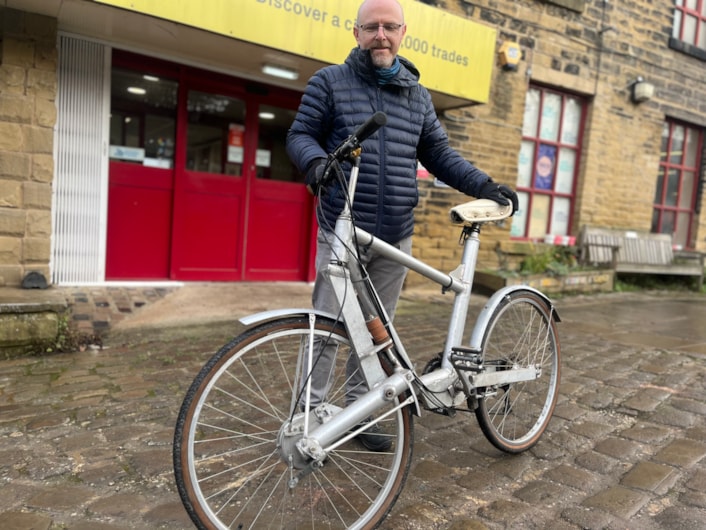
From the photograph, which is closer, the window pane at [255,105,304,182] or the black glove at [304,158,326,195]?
the black glove at [304,158,326,195]

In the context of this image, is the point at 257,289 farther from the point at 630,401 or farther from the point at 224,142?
the point at 630,401

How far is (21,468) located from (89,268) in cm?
355

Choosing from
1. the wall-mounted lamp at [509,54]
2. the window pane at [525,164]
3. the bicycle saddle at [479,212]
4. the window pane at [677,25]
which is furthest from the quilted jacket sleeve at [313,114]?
the window pane at [677,25]

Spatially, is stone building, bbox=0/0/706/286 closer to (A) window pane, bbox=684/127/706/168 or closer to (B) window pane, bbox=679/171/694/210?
(A) window pane, bbox=684/127/706/168

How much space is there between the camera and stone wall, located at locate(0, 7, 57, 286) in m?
4.61

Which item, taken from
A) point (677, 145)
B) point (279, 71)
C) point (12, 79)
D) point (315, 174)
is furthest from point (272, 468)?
point (677, 145)

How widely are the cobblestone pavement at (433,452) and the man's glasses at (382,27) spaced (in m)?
1.89

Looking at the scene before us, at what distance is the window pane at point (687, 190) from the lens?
10.1 m

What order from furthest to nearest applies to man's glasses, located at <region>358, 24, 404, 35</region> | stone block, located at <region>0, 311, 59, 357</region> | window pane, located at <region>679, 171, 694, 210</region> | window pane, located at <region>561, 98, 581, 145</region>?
window pane, located at <region>679, 171, 694, 210</region>
window pane, located at <region>561, 98, 581, 145</region>
stone block, located at <region>0, 311, 59, 357</region>
man's glasses, located at <region>358, 24, 404, 35</region>

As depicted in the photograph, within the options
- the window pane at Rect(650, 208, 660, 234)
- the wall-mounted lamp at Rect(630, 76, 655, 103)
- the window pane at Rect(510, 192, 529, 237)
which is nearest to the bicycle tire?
the window pane at Rect(510, 192, 529, 237)

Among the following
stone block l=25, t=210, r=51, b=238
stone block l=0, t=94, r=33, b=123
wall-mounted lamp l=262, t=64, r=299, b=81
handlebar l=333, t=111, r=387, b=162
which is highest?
wall-mounted lamp l=262, t=64, r=299, b=81

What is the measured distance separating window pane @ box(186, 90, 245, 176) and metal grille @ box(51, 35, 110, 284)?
924 mm

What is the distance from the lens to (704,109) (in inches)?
388

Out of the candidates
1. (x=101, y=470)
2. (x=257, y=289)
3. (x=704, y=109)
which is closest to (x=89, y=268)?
(x=257, y=289)
